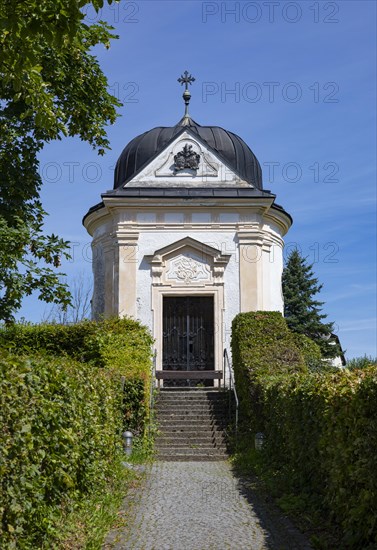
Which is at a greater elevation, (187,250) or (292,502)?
(187,250)

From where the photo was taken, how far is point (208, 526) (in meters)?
8.43

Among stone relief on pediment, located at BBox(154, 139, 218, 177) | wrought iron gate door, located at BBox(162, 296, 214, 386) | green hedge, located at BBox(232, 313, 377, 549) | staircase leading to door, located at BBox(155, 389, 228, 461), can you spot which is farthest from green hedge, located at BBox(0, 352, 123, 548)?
stone relief on pediment, located at BBox(154, 139, 218, 177)

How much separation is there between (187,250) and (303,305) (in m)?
15.8

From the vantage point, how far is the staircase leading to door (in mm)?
15031

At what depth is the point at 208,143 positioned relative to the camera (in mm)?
23266

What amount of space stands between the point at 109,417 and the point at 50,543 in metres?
4.12

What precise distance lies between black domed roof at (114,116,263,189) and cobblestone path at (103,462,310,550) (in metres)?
13.3

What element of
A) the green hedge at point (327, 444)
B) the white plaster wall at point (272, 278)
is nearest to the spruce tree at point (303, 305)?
the white plaster wall at point (272, 278)

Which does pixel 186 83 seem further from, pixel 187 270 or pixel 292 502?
pixel 292 502

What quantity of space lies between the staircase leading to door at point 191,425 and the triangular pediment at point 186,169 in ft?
22.2

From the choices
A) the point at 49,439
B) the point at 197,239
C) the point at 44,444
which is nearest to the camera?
the point at 44,444

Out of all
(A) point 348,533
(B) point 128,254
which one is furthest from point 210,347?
(A) point 348,533

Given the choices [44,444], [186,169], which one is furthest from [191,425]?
[44,444]

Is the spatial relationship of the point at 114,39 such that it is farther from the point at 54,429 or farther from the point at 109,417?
the point at 54,429
